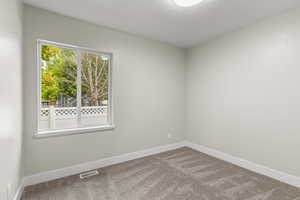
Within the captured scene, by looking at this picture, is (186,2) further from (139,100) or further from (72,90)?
(72,90)

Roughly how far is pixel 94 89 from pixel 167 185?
7.00ft

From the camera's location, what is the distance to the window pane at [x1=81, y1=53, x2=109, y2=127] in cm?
266

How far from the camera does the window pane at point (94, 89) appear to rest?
2662 mm

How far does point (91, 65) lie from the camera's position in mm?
2752

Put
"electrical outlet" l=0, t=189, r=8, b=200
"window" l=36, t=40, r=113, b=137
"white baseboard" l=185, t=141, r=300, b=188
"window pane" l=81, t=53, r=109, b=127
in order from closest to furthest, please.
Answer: "electrical outlet" l=0, t=189, r=8, b=200
"white baseboard" l=185, t=141, r=300, b=188
"window" l=36, t=40, r=113, b=137
"window pane" l=81, t=53, r=109, b=127

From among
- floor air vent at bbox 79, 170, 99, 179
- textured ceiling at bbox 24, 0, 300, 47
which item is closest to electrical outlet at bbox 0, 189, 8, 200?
floor air vent at bbox 79, 170, 99, 179

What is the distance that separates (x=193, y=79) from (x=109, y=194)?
3.07 m

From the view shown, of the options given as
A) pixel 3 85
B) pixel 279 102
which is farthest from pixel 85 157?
pixel 279 102

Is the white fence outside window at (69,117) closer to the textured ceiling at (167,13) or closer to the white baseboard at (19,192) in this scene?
the white baseboard at (19,192)

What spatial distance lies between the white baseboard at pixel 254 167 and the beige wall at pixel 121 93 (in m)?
0.81

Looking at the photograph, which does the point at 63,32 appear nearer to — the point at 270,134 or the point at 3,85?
the point at 3,85

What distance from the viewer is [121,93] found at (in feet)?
9.49

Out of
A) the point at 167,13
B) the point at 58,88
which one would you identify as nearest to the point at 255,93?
the point at 167,13

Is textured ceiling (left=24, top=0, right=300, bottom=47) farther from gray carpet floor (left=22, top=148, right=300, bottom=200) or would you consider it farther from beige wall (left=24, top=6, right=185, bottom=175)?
gray carpet floor (left=22, top=148, right=300, bottom=200)
